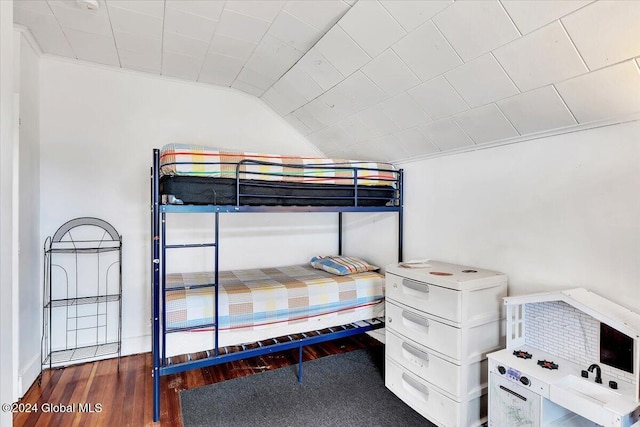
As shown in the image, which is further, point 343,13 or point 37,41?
point 37,41

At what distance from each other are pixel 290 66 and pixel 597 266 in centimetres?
243

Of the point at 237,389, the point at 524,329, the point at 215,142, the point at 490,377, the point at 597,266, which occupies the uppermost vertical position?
the point at 215,142

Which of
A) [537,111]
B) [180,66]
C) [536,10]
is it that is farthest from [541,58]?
[180,66]

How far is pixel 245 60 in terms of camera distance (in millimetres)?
2643

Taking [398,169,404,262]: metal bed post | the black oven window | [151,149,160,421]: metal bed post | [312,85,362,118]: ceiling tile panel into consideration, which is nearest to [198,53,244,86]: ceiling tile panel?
[312,85,362,118]: ceiling tile panel

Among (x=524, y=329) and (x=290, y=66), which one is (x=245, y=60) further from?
(x=524, y=329)

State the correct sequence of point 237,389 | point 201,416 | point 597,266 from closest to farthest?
point 597,266 → point 201,416 → point 237,389

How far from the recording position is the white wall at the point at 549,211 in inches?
60.9

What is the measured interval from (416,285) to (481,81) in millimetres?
1257

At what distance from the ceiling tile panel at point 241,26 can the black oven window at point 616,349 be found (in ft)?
8.41

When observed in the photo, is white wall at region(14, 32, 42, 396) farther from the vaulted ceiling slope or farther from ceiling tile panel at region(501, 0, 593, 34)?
ceiling tile panel at region(501, 0, 593, 34)

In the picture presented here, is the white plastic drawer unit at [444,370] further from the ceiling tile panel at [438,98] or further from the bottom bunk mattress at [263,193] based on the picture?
the ceiling tile panel at [438,98]

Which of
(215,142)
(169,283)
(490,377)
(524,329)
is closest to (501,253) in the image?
(524,329)

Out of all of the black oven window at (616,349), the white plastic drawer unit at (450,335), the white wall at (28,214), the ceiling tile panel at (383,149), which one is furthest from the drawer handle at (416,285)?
the white wall at (28,214)
